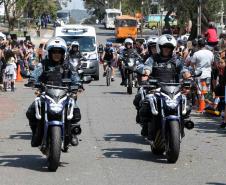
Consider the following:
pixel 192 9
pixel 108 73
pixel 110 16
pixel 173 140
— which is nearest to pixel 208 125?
pixel 173 140

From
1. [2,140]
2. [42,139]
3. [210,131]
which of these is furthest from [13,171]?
[210,131]

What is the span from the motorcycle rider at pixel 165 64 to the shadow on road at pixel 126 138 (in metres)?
1.79

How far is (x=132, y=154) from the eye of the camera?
11320 mm

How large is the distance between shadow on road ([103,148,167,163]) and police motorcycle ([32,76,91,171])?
1.38 m

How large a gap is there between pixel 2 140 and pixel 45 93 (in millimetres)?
3431

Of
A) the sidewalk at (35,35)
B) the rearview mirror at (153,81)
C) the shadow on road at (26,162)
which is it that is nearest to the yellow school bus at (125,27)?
the sidewalk at (35,35)

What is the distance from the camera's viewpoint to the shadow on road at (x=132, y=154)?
10.8m

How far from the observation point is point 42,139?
9977 mm

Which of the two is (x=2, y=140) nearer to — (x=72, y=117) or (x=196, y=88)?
(x=72, y=117)

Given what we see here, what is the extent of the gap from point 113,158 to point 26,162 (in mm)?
1322

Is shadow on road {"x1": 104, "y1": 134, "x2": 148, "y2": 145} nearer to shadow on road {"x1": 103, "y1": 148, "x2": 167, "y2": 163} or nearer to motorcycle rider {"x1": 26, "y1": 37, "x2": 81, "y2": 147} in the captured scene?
shadow on road {"x1": 103, "y1": 148, "x2": 167, "y2": 163}

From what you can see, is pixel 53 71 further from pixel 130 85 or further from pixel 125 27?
pixel 125 27

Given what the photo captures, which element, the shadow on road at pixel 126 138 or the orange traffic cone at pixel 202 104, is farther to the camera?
the orange traffic cone at pixel 202 104

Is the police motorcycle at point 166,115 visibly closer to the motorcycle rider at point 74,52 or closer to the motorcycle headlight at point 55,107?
the motorcycle headlight at point 55,107
